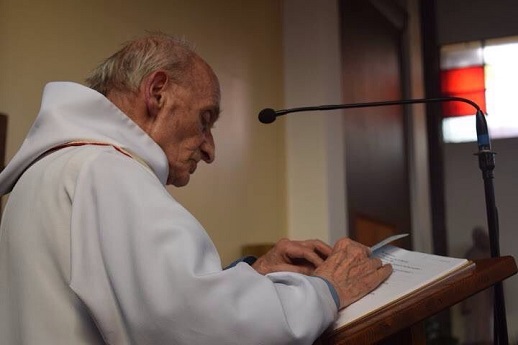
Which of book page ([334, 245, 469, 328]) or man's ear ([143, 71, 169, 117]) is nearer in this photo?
book page ([334, 245, 469, 328])

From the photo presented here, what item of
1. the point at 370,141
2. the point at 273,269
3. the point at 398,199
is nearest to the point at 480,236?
the point at 398,199

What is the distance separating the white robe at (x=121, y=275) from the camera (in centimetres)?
145

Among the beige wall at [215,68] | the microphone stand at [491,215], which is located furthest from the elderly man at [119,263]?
the beige wall at [215,68]

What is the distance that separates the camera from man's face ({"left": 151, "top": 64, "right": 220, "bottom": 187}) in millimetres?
2016

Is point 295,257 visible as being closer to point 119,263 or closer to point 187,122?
point 187,122

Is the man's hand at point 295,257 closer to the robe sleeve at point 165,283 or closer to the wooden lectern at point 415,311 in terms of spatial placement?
the wooden lectern at point 415,311

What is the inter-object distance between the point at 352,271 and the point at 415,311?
0.16m

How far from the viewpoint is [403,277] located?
68.9 inches

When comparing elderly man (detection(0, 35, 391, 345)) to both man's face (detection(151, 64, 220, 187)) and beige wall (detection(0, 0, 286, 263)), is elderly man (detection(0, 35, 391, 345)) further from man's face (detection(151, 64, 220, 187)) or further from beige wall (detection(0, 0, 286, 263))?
beige wall (detection(0, 0, 286, 263))

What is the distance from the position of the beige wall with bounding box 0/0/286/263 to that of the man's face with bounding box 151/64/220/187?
41.4 inches

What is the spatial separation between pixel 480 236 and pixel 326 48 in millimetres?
1542

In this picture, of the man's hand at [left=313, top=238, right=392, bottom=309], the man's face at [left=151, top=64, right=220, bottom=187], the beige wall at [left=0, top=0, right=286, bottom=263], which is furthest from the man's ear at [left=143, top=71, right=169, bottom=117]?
the beige wall at [left=0, top=0, right=286, bottom=263]

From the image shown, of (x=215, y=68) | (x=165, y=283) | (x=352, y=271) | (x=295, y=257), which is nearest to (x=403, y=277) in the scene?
(x=352, y=271)

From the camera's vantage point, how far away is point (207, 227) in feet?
13.0
